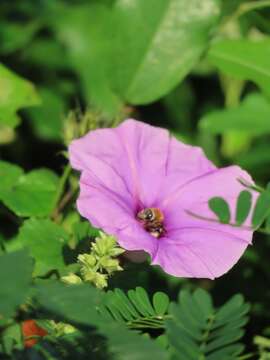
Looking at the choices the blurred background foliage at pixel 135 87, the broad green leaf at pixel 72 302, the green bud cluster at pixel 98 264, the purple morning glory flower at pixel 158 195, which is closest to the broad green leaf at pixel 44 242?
the blurred background foliage at pixel 135 87

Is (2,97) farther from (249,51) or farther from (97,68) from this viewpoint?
(97,68)

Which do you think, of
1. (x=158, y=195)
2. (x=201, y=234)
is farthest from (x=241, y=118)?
(x=201, y=234)

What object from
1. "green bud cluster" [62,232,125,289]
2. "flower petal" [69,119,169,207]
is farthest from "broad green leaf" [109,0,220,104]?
"green bud cluster" [62,232,125,289]

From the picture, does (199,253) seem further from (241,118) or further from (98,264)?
(241,118)

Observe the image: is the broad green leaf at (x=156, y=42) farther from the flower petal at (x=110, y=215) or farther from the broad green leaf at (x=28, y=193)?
the flower petal at (x=110, y=215)

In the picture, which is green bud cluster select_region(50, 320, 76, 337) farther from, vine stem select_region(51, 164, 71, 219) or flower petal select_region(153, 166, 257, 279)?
vine stem select_region(51, 164, 71, 219)

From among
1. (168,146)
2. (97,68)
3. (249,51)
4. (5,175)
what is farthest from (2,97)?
(97,68)

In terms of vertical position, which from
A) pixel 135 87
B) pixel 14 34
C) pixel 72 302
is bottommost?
pixel 14 34
